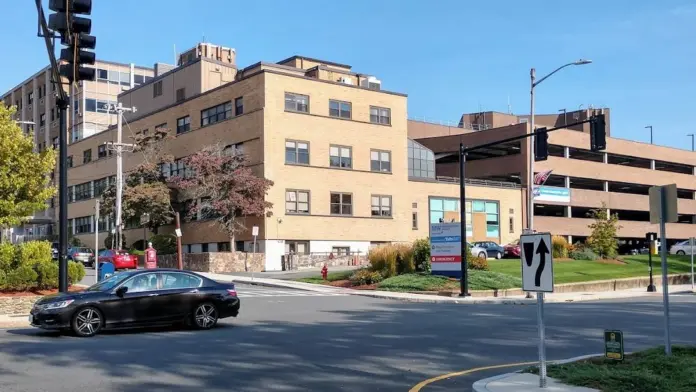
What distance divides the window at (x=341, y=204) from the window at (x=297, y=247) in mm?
3265

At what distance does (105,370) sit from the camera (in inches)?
422

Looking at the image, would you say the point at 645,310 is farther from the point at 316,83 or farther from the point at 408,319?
the point at 316,83

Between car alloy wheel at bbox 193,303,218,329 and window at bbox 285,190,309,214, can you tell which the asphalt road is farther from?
window at bbox 285,190,309,214

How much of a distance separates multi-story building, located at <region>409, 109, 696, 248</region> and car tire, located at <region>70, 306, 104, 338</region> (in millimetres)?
53041

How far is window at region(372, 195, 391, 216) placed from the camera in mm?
55625

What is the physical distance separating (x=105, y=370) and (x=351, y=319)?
8.91m

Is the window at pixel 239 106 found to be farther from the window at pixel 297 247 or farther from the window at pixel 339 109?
the window at pixel 297 247

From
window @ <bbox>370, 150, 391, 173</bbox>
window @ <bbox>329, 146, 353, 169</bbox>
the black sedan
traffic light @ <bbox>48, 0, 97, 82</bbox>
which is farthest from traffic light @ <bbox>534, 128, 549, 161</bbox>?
window @ <bbox>370, 150, 391, 173</bbox>

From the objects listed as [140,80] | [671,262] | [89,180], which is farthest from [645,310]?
[140,80]

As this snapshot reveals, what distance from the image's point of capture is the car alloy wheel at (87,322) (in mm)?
15023

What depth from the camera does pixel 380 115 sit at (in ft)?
185

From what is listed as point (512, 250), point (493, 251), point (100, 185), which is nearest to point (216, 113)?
point (100, 185)

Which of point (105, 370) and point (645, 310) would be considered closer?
point (105, 370)

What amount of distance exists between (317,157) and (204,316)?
120ft
